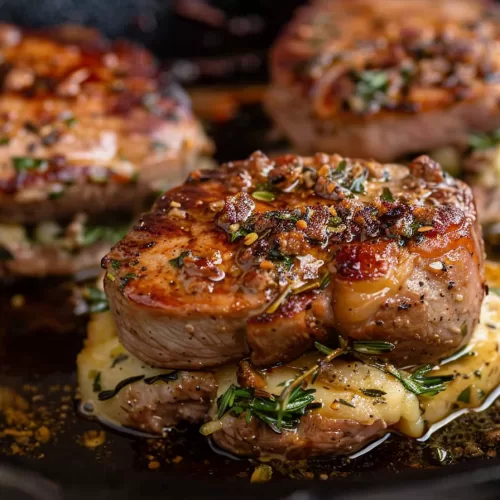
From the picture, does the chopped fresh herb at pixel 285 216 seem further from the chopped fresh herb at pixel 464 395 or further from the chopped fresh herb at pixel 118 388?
the chopped fresh herb at pixel 464 395

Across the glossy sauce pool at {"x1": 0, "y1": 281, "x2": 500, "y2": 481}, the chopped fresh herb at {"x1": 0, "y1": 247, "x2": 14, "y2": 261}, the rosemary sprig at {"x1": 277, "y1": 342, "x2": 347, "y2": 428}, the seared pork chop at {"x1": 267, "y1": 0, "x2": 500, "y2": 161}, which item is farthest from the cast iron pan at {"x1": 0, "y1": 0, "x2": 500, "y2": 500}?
the seared pork chop at {"x1": 267, "y1": 0, "x2": 500, "y2": 161}

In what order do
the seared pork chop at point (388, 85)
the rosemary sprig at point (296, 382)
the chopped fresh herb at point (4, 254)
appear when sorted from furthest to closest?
the seared pork chop at point (388, 85) < the chopped fresh herb at point (4, 254) < the rosemary sprig at point (296, 382)

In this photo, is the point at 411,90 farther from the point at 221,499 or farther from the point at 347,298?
the point at 221,499

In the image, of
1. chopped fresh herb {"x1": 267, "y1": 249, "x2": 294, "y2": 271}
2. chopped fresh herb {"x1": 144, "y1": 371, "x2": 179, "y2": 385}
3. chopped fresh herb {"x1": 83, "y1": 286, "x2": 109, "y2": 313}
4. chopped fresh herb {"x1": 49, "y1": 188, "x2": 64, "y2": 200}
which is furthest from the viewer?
chopped fresh herb {"x1": 49, "y1": 188, "x2": 64, "y2": 200}

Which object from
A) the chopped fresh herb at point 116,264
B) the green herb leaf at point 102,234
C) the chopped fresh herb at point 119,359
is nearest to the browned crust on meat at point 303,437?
the chopped fresh herb at point 119,359

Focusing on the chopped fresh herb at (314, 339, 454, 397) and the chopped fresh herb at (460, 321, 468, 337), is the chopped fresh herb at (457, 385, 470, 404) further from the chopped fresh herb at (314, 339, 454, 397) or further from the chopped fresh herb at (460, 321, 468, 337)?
the chopped fresh herb at (460, 321, 468, 337)

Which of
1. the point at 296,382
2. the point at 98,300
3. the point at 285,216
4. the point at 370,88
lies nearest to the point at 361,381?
the point at 296,382
